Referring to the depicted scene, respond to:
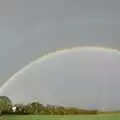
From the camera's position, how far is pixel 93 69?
184 centimetres

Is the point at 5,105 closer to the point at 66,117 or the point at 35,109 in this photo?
the point at 35,109

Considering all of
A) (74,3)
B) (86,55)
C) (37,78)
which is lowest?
(37,78)

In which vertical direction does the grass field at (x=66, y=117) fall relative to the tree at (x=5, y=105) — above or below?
below

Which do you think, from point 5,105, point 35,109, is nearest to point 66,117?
point 35,109

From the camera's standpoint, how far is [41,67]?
6.17 ft

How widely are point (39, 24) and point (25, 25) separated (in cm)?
8

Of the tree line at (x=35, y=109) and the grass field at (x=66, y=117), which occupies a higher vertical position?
the tree line at (x=35, y=109)

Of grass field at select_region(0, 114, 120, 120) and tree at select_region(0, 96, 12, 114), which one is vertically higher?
tree at select_region(0, 96, 12, 114)

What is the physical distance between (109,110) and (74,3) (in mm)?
647

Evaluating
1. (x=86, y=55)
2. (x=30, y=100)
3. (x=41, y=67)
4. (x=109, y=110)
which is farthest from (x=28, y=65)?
(x=109, y=110)

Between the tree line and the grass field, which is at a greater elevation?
the tree line

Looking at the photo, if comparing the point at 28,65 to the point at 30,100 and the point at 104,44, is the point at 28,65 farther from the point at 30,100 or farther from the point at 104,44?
the point at 104,44

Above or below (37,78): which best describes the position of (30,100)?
below

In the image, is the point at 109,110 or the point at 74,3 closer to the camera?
the point at 109,110
